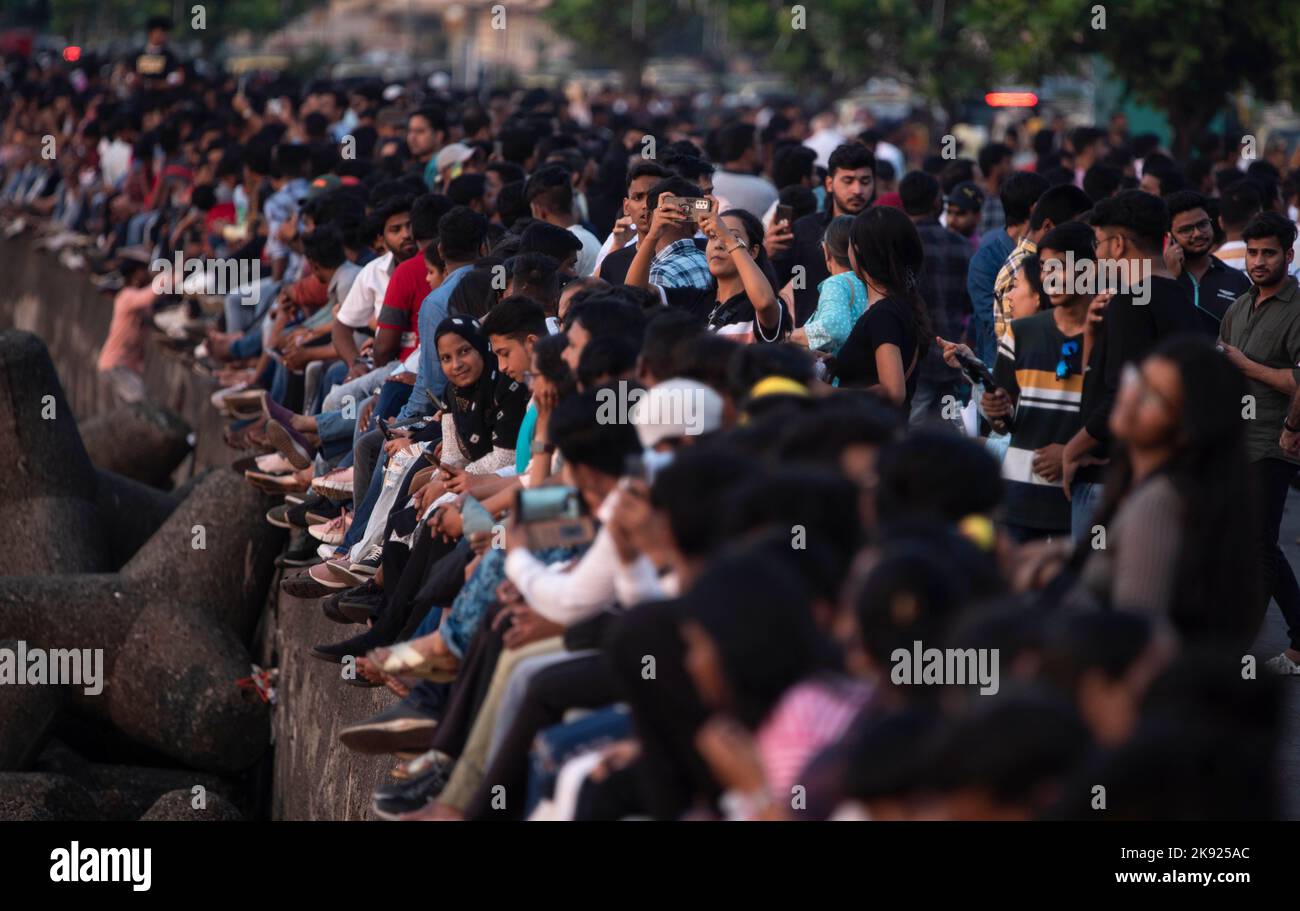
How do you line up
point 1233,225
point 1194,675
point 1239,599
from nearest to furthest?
point 1194,675 < point 1239,599 < point 1233,225

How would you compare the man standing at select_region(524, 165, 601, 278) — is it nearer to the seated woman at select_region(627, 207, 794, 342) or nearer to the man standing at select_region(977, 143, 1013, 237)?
the seated woman at select_region(627, 207, 794, 342)

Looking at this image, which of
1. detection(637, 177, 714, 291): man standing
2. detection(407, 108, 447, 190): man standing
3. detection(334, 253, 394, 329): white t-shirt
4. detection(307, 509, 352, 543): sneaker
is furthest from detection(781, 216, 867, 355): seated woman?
detection(407, 108, 447, 190): man standing

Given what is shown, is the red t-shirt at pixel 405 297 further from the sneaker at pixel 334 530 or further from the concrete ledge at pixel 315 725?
the concrete ledge at pixel 315 725

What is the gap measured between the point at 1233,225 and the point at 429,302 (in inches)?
159

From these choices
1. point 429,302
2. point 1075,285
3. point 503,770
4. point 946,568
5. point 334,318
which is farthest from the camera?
point 334,318

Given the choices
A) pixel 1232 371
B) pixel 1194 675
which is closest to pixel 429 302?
pixel 1232 371

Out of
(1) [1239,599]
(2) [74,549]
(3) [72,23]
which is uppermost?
(3) [72,23]

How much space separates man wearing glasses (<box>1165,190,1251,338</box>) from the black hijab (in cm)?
272

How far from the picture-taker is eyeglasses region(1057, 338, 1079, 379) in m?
7.26

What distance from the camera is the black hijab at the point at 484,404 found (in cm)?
827

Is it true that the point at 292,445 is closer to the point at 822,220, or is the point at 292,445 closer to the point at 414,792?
the point at 822,220

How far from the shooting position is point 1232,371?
486cm

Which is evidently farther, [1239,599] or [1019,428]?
[1019,428]
